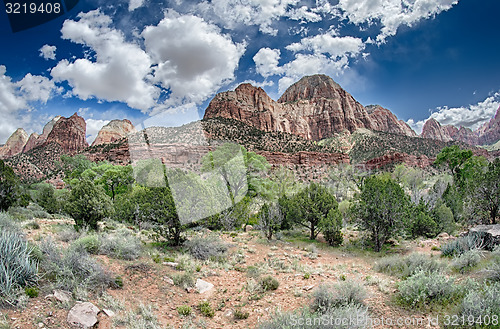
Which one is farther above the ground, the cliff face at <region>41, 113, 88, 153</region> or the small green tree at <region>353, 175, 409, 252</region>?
the cliff face at <region>41, 113, 88, 153</region>

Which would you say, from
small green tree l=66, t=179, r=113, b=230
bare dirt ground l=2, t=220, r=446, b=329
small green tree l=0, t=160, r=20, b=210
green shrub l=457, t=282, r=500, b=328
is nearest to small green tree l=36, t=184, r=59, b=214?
small green tree l=0, t=160, r=20, b=210

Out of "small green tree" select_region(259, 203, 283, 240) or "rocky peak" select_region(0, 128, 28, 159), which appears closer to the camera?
"small green tree" select_region(259, 203, 283, 240)

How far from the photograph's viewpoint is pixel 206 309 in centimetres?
641

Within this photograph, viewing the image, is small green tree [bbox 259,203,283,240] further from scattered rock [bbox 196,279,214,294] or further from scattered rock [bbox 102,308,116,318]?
scattered rock [bbox 102,308,116,318]

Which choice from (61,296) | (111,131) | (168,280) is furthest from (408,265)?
(111,131)

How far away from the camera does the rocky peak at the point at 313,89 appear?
167875mm

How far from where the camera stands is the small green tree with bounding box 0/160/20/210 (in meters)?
12.5

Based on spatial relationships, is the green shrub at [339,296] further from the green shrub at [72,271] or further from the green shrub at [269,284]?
the green shrub at [72,271]

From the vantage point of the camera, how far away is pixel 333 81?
173500 millimetres

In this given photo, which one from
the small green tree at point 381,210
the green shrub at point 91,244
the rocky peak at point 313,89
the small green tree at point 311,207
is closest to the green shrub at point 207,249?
the green shrub at point 91,244

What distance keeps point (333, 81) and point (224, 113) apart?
9932 cm

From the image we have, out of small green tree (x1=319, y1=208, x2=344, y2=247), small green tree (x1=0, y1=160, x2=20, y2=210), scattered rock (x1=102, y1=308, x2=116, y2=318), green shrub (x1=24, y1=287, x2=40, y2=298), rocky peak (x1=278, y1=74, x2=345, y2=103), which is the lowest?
small green tree (x1=319, y1=208, x2=344, y2=247)

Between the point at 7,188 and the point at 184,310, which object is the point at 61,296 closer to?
the point at 184,310

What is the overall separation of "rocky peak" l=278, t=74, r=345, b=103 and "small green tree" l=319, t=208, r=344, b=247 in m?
161
